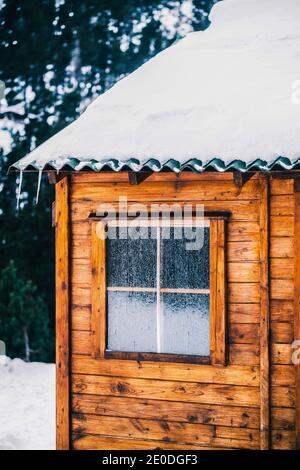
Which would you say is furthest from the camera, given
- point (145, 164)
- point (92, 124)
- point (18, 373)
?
point (18, 373)

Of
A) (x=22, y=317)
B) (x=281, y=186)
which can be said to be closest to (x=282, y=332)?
(x=281, y=186)

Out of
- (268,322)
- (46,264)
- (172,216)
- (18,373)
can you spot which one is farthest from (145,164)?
(46,264)

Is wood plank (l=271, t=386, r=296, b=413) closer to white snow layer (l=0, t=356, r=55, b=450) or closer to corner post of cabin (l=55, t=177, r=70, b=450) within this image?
corner post of cabin (l=55, t=177, r=70, b=450)

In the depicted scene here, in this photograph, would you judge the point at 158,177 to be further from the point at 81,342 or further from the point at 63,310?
the point at 81,342

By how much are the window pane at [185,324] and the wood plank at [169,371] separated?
0.49 ft

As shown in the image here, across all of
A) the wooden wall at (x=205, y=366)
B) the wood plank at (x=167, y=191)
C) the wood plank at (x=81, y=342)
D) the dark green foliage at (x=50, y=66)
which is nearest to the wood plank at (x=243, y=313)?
the wooden wall at (x=205, y=366)

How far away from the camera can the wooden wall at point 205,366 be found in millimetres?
5879

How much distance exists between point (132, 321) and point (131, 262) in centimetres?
57

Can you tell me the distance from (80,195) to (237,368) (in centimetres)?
223

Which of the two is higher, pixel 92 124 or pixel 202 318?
pixel 92 124

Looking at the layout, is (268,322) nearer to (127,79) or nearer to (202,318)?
(202,318)

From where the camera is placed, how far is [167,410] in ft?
20.4

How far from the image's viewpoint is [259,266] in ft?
19.5

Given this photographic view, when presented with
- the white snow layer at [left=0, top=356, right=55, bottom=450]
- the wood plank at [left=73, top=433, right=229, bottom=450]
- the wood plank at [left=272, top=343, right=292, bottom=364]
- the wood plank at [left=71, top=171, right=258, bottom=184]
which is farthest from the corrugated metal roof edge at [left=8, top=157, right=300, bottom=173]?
the white snow layer at [left=0, top=356, right=55, bottom=450]
